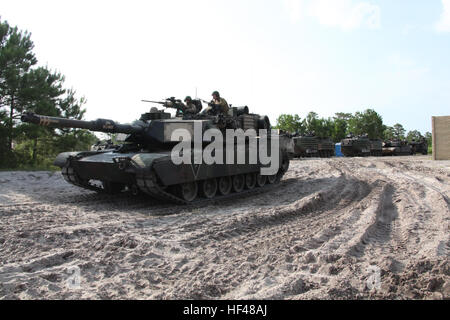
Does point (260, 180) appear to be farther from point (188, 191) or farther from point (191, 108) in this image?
point (188, 191)

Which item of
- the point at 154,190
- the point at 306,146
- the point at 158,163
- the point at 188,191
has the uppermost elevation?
the point at 306,146

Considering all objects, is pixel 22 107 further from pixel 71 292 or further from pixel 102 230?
pixel 71 292

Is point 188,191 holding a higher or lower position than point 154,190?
lower

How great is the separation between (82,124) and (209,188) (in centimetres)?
347

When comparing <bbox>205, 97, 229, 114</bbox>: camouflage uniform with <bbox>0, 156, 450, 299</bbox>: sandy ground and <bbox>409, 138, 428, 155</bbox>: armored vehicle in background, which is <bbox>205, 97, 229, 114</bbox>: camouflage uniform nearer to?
<bbox>0, 156, 450, 299</bbox>: sandy ground

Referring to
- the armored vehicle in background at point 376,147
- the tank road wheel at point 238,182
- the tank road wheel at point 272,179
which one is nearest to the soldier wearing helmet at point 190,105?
the tank road wheel at point 238,182

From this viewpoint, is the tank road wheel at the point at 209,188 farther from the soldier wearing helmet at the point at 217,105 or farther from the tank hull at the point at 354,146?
the tank hull at the point at 354,146

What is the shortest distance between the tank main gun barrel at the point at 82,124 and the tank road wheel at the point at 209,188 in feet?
6.82

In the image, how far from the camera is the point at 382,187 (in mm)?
10797

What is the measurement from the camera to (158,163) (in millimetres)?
7973

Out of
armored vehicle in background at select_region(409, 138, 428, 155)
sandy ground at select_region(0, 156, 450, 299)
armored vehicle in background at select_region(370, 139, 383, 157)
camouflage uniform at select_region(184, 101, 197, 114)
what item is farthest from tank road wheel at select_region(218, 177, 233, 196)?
armored vehicle in background at select_region(409, 138, 428, 155)

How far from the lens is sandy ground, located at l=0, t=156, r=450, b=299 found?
347cm

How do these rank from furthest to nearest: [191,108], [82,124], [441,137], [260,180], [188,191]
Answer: [441,137] → [260,180] → [191,108] → [188,191] → [82,124]

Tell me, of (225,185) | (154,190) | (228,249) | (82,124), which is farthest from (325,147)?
(228,249)
